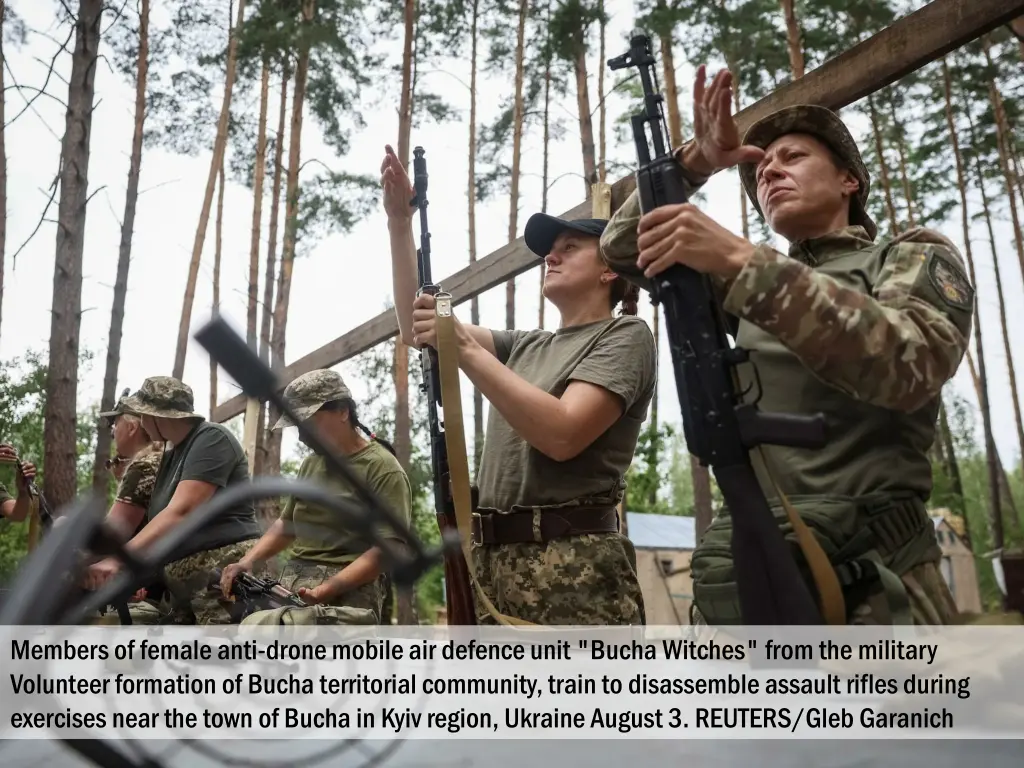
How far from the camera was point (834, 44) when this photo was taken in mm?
12820

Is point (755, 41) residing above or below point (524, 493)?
above

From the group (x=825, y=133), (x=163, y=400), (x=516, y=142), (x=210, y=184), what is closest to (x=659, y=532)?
(x=516, y=142)

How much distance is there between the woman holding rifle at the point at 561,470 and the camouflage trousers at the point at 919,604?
30.5 inches

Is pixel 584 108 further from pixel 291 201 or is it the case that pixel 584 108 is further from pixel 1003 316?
pixel 1003 316

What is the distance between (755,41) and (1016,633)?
14287mm

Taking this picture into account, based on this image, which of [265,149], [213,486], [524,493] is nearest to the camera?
[524,493]

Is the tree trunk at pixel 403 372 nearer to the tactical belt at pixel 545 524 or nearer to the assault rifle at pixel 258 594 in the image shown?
the assault rifle at pixel 258 594

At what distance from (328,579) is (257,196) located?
14.4 m

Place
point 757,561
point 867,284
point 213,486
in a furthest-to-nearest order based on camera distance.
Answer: point 213,486 < point 867,284 < point 757,561

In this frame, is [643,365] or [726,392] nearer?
[726,392]

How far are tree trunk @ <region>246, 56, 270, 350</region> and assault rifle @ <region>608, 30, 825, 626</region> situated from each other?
1452 centimetres

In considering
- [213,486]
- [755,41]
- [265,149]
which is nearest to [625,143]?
[755,41]

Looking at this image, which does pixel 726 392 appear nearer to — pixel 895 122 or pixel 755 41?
pixel 755 41

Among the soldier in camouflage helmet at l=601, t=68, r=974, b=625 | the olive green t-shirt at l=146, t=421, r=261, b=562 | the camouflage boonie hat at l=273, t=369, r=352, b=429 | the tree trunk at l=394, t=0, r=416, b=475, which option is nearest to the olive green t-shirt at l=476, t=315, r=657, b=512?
the soldier in camouflage helmet at l=601, t=68, r=974, b=625
